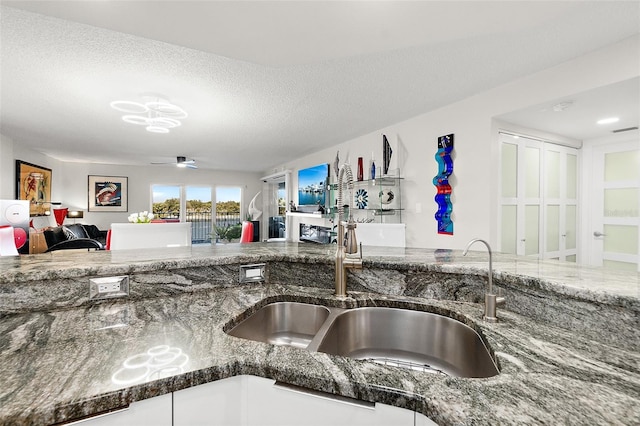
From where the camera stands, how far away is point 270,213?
8789 mm

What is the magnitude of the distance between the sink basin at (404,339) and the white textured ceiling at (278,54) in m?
1.45

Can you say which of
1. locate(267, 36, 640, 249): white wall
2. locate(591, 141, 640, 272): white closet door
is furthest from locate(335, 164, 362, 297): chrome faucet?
locate(591, 141, 640, 272): white closet door

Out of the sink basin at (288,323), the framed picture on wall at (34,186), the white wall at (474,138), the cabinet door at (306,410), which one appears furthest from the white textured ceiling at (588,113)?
the framed picture on wall at (34,186)

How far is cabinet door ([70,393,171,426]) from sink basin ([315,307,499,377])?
47 centimetres

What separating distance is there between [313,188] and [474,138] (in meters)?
3.16

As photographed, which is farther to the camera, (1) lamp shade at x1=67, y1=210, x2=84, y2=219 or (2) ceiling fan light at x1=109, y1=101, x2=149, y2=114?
(1) lamp shade at x1=67, y1=210, x2=84, y2=219

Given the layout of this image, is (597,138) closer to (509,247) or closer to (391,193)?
(509,247)

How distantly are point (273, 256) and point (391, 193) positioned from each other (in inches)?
104

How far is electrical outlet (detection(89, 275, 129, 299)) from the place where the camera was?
110cm

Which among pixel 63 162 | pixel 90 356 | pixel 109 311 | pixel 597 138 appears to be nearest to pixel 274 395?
pixel 90 356

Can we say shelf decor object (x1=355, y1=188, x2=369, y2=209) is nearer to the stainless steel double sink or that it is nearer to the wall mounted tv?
the wall mounted tv

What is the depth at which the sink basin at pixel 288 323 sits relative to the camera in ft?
3.96

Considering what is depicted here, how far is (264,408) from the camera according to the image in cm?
74

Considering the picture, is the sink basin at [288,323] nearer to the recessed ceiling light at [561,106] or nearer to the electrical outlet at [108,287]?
the electrical outlet at [108,287]
